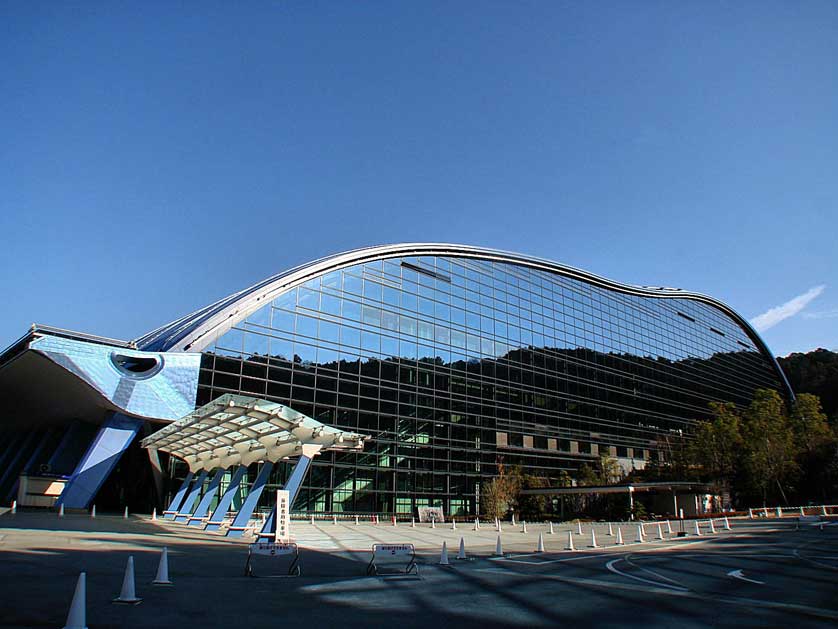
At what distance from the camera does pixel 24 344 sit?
118ft

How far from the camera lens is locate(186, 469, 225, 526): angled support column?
3148 centimetres

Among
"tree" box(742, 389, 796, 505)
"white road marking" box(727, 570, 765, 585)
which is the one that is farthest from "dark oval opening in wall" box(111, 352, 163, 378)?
"tree" box(742, 389, 796, 505)

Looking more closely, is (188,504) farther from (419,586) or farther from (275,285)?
(419,586)

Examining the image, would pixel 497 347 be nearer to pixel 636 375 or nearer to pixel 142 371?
pixel 636 375

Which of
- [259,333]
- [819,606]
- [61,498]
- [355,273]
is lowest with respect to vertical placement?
[819,606]

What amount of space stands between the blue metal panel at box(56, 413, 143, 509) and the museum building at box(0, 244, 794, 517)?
82mm

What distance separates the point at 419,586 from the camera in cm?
1383

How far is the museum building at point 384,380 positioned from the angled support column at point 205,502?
28cm

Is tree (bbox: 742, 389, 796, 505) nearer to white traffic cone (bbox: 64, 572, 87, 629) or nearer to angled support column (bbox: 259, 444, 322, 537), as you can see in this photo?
angled support column (bbox: 259, 444, 322, 537)

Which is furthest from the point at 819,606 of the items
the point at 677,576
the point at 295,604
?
the point at 295,604

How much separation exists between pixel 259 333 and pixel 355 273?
9.68 metres

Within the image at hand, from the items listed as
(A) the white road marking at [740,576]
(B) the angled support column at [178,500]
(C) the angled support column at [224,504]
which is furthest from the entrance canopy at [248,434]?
(A) the white road marking at [740,576]

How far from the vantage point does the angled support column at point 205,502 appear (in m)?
31.5

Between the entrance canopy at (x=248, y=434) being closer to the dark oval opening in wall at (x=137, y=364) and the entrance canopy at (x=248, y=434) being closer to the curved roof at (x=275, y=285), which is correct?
the dark oval opening in wall at (x=137, y=364)
